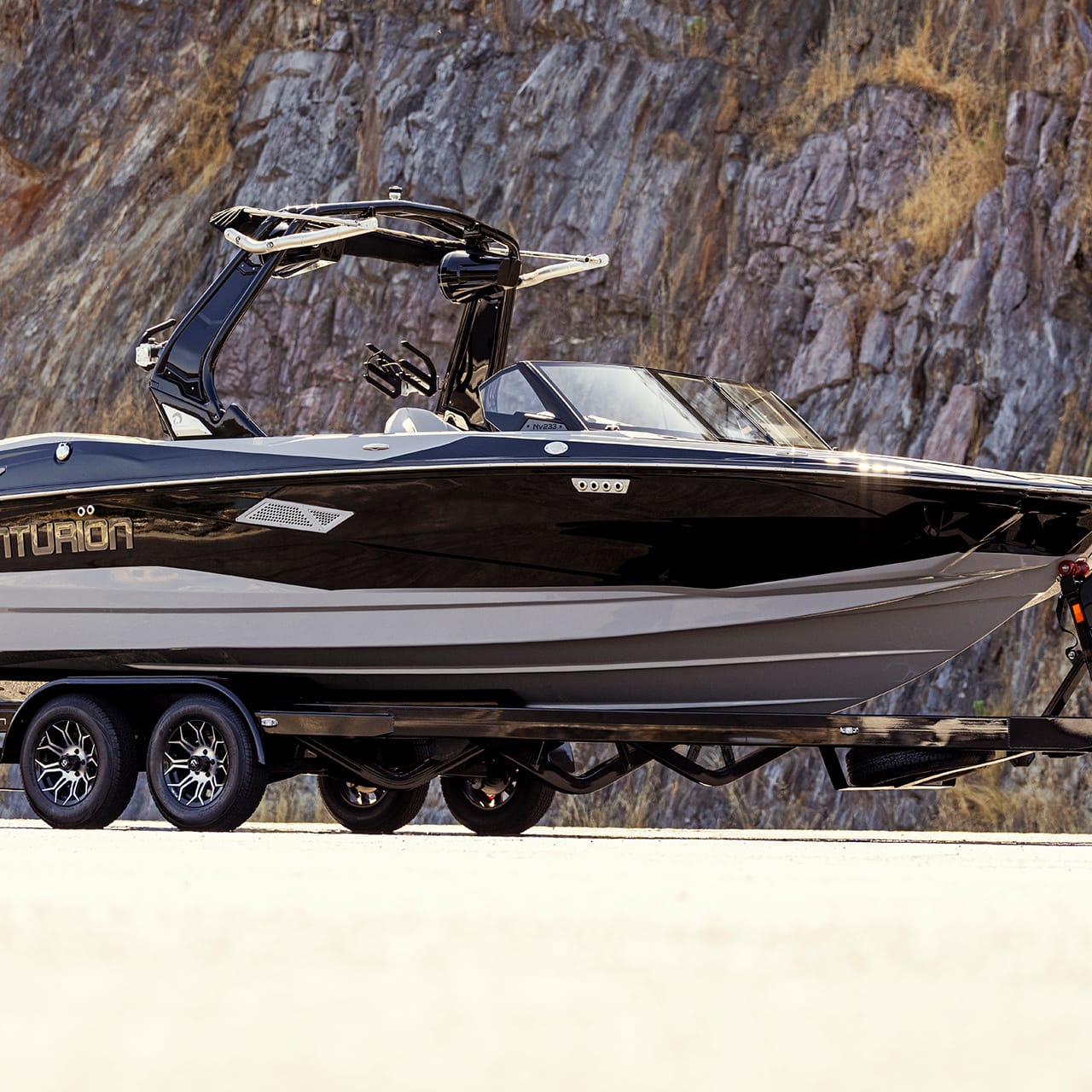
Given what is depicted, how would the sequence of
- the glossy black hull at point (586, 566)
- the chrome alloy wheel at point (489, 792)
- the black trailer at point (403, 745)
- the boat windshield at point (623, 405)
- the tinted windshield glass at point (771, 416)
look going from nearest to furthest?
1. the black trailer at point (403, 745)
2. the glossy black hull at point (586, 566)
3. the boat windshield at point (623, 405)
4. the tinted windshield glass at point (771, 416)
5. the chrome alloy wheel at point (489, 792)

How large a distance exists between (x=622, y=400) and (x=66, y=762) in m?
3.78

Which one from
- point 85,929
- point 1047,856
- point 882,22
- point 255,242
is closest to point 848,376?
point 882,22

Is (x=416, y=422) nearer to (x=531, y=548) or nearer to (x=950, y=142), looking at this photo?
(x=531, y=548)

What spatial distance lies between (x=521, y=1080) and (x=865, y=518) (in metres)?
5.52

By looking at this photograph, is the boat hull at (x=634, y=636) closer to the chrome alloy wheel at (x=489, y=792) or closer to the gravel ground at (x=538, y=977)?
the chrome alloy wheel at (x=489, y=792)

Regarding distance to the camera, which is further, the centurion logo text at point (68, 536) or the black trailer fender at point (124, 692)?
the centurion logo text at point (68, 536)

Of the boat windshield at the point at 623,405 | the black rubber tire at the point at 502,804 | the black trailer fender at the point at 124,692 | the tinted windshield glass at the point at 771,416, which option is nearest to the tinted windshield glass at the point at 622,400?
the boat windshield at the point at 623,405

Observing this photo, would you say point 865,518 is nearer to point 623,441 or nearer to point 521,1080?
point 623,441

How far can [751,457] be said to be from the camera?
7395 millimetres

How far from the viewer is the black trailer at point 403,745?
720cm

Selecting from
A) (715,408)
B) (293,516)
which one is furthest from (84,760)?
(715,408)

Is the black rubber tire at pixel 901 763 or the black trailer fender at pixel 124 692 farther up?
the black trailer fender at pixel 124 692

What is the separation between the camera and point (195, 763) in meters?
8.38

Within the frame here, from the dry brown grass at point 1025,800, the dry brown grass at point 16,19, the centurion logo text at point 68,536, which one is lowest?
the dry brown grass at point 1025,800
